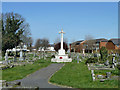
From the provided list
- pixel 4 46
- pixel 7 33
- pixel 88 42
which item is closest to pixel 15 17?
pixel 7 33

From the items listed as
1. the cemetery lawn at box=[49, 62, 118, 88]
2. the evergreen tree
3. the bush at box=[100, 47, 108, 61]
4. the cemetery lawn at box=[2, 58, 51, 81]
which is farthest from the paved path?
the evergreen tree

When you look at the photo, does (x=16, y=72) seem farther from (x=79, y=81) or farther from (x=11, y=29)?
(x=11, y=29)

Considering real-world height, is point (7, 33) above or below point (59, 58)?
above

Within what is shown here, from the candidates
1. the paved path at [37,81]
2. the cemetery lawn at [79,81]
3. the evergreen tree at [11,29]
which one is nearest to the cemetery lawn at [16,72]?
the paved path at [37,81]

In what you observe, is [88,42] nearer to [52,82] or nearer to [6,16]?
[6,16]

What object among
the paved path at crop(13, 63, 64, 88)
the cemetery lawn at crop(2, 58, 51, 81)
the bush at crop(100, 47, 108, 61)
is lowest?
the paved path at crop(13, 63, 64, 88)

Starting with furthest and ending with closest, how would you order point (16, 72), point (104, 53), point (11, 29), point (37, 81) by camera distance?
point (11, 29)
point (104, 53)
point (16, 72)
point (37, 81)

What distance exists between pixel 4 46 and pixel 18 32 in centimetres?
698

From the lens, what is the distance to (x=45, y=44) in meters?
97.7

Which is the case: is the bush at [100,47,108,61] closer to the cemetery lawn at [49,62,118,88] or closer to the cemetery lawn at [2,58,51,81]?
the cemetery lawn at [2,58,51,81]

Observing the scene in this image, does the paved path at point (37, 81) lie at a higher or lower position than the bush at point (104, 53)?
lower

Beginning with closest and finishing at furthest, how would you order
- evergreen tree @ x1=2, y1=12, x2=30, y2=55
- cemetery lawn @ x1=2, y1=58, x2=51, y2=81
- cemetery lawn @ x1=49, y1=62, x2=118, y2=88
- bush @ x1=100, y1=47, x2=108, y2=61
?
cemetery lawn @ x1=49, y1=62, x2=118, y2=88
cemetery lawn @ x1=2, y1=58, x2=51, y2=81
bush @ x1=100, y1=47, x2=108, y2=61
evergreen tree @ x1=2, y1=12, x2=30, y2=55

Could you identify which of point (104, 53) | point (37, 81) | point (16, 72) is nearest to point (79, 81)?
point (37, 81)

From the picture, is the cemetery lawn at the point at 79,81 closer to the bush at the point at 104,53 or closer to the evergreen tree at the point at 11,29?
the bush at the point at 104,53
